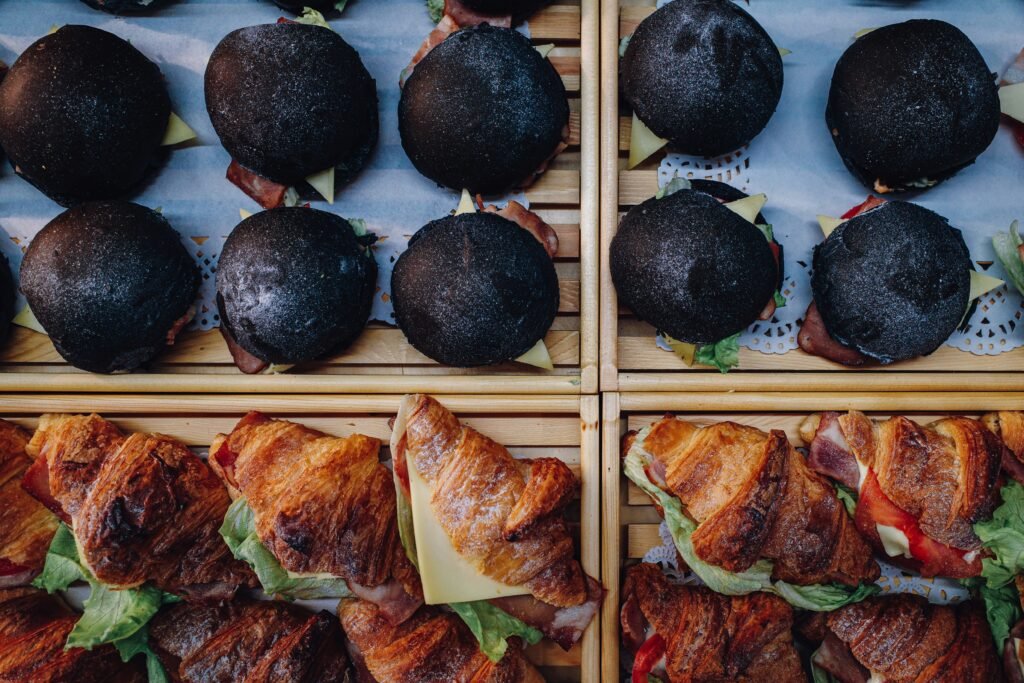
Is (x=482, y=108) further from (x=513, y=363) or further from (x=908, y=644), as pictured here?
(x=908, y=644)

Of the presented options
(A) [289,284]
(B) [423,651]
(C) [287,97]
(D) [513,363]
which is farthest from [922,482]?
(C) [287,97]

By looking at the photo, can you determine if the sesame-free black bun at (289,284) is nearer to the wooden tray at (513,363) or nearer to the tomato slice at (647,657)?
the wooden tray at (513,363)

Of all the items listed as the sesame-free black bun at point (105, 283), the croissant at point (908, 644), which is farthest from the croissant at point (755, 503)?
the sesame-free black bun at point (105, 283)

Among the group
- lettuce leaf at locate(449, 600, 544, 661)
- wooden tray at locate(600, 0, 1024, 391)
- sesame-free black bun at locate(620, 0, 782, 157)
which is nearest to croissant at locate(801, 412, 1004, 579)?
wooden tray at locate(600, 0, 1024, 391)

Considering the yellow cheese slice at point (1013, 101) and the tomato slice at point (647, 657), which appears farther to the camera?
the yellow cheese slice at point (1013, 101)

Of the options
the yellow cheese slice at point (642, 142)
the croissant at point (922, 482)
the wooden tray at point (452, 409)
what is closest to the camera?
the croissant at point (922, 482)

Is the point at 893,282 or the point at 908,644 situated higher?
the point at 893,282
